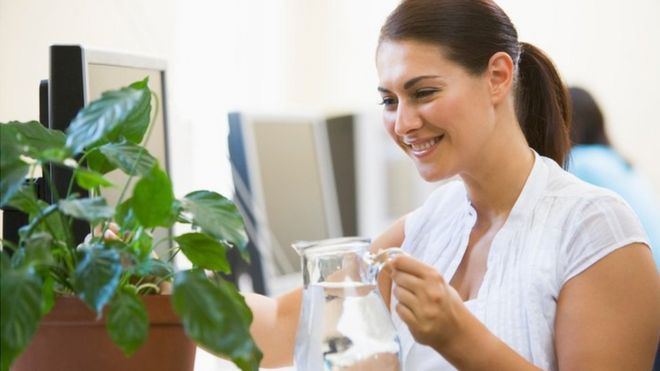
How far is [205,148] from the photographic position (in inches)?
135

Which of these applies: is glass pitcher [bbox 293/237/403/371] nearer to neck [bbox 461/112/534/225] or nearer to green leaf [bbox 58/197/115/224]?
green leaf [bbox 58/197/115/224]

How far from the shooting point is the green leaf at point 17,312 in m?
0.69

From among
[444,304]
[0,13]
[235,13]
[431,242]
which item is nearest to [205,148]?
[235,13]

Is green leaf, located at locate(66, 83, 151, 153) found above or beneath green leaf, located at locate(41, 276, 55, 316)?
above

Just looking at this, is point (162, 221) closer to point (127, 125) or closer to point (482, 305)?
point (127, 125)

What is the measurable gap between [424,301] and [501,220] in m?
0.48

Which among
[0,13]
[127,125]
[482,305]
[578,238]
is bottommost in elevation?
[482,305]

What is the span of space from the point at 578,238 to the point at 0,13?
5.99 feet

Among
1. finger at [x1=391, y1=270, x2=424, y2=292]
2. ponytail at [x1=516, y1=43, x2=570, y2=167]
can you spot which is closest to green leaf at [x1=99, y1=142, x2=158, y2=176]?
finger at [x1=391, y1=270, x2=424, y2=292]

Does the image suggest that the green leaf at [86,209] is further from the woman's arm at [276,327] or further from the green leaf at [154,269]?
the woman's arm at [276,327]

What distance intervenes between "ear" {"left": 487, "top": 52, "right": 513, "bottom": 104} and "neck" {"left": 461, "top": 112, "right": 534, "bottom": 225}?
5 centimetres

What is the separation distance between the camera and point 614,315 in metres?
1.29

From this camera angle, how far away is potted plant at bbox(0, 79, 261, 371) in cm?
70

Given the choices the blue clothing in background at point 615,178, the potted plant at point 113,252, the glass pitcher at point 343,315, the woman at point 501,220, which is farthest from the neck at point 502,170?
the blue clothing in background at point 615,178
